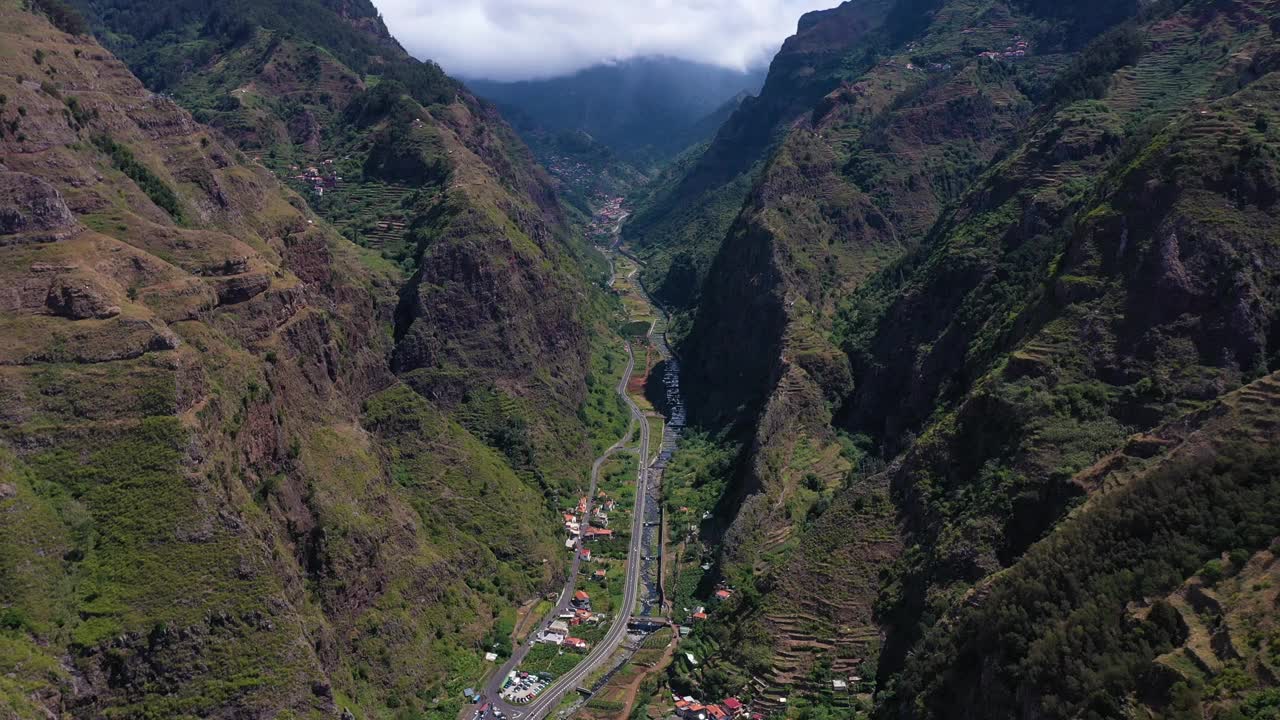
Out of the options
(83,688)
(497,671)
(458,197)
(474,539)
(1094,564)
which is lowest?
(497,671)

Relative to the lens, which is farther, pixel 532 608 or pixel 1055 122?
pixel 1055 122

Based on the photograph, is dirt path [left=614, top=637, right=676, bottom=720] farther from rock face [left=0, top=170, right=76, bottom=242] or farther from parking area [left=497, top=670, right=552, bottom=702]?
rock face [left=0, top=170, right=76, bottom=242]

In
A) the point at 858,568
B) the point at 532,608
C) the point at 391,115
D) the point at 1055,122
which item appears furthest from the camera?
the point at 391,115

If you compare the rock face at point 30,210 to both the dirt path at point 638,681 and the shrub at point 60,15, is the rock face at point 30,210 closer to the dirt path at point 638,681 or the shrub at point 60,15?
the shrub at point 60,15

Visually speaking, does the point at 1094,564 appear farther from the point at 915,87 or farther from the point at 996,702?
the point at 915,87

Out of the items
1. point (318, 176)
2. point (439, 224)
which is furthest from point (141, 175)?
point (318, 176)

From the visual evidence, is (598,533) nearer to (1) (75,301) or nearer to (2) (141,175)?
(2) (141,175)

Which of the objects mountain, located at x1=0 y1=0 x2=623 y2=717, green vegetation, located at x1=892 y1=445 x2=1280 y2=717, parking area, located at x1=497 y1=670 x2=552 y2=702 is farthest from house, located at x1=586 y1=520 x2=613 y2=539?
green vegetation, located at x1=892 y1=445 x2=1280 y2=717

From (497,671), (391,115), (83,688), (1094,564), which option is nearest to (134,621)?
(83,688)
